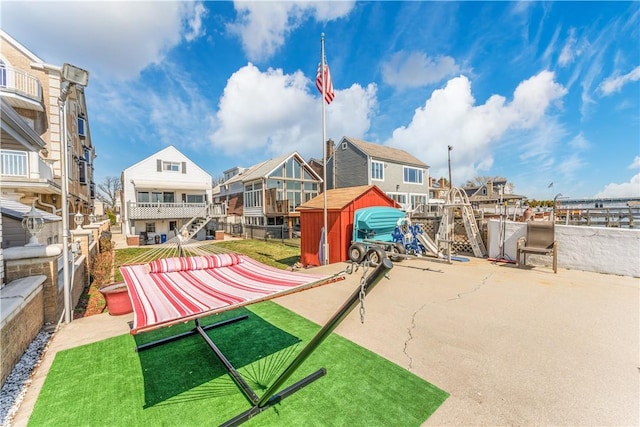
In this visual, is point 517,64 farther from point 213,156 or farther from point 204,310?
point 213,156

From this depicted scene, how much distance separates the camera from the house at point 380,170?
77.9ft

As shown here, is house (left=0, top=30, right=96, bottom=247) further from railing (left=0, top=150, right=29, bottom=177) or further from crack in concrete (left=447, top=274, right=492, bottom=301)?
crack in concrete (left=447, top=274, right=492, bottom=301)

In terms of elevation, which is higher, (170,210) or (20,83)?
(20,83)

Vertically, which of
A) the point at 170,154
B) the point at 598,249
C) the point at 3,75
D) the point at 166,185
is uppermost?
the point at 3,75

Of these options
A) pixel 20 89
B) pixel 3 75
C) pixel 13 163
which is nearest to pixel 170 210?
pixel 20 89

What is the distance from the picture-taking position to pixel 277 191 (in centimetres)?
2394

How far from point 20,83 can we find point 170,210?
1182 cm

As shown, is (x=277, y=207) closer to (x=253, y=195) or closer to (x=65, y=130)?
(x=253, y=195)

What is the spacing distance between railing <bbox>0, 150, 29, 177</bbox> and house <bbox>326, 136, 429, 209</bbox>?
63.7ft

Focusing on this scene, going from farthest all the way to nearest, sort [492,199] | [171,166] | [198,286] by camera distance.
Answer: [492,199], [171,166], [198,286]

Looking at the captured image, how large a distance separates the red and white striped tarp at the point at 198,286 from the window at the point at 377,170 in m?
20.3

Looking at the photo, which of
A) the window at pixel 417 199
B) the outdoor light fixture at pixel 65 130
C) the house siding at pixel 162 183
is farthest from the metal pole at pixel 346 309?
the window at pixel 417 199

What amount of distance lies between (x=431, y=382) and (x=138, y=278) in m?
4.25

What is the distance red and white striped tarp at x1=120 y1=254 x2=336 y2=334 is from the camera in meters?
2.55
